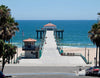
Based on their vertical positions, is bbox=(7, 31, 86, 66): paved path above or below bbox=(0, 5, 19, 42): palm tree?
below

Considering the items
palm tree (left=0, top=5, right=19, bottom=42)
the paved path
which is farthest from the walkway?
palm tree (left=0, top=5, right=19, bottom=42)

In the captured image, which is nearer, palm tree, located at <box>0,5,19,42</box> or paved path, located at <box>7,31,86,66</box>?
palm tree, located at <box>0,5,19,42</box>

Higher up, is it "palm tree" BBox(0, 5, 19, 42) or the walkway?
"palm tree" BBox(0, 5, 19, 42)

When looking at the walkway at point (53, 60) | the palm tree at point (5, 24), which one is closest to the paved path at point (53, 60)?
the walkway at point (53, 60)

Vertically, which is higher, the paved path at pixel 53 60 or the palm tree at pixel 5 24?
the palm tree at pixel 5 24

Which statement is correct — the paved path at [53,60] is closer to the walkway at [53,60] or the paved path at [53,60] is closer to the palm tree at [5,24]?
the walkway at [53,60]

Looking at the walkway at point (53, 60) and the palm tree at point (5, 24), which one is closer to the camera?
the palm tree at point (5, 24)

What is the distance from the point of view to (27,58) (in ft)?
164

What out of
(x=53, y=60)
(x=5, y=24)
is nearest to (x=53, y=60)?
(x=53, y=60)

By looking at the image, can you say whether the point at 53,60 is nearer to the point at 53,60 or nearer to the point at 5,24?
the point at 53,60

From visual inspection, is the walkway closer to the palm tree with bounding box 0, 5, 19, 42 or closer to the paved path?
the paved path

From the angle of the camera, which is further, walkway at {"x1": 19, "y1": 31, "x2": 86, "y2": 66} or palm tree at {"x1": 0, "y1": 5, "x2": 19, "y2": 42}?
walkway at {"x1": 19, "y1": 31, "x2": 86, "y2": 66}

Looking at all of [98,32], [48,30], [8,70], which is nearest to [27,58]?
[8,70]

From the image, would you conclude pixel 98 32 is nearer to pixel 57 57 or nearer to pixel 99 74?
pixel 99 74
